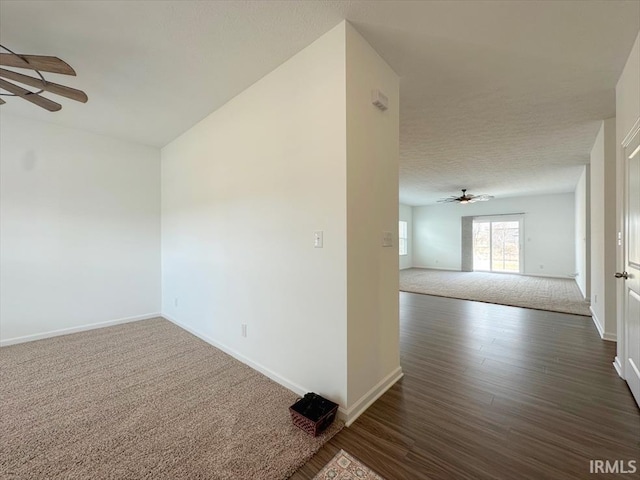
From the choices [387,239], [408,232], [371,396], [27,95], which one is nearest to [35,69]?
[27,95]

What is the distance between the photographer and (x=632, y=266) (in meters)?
2.09

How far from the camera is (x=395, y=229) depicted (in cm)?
239

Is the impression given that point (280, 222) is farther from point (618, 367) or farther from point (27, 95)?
point (618, 367)

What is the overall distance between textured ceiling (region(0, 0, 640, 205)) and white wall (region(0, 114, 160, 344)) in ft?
1.36

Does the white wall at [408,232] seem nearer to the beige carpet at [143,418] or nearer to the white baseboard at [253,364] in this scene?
the white baseboard at [253,364]

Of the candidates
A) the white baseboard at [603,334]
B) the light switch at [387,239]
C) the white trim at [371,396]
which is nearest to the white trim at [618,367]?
the white baseboard at [603,334]

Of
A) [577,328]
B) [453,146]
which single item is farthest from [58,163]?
[577,328]

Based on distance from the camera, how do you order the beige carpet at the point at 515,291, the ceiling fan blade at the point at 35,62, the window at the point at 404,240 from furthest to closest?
the window at the point at 404,240, the beige carpet at the point at 515,291, the ceiling fan blade at the point at 35,62

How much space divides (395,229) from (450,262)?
9.22 metres

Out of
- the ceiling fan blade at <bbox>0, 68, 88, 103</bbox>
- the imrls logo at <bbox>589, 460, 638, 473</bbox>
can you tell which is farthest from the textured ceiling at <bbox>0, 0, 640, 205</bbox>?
the imrls logo at <bbox>589, 460, 638, 473</bbox>

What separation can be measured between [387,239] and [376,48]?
1491 mm

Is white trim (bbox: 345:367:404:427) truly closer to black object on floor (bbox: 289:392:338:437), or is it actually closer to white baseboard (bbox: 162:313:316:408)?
black object on floor (bbox: 289:392:338:437)

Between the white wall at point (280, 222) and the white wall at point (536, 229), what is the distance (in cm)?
954

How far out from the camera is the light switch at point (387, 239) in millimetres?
2210
